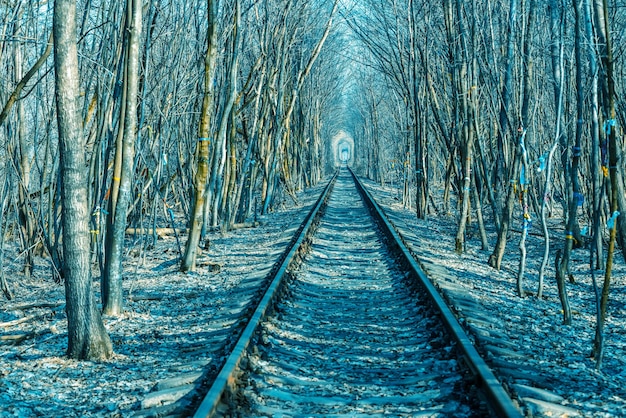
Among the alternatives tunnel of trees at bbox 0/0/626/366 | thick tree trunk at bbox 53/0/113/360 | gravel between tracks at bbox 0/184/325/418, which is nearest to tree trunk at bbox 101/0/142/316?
tunnel of trees at bbox 0/0/626/366

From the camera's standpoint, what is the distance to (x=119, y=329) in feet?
22.7

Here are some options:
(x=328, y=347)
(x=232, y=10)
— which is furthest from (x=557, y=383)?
(x=232, y=10)

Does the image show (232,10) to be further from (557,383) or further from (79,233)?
(557,383)

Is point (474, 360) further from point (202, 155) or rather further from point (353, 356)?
point (202, 155)

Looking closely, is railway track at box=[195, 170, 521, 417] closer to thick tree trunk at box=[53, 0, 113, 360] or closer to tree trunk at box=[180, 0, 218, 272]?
thick tree trunk at box=[53, 0, 113, 360]

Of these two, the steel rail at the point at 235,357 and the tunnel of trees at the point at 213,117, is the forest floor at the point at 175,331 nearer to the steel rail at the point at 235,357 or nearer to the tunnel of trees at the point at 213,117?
the tunnel of trees at the point at 213,117

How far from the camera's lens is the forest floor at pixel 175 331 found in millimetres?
4730

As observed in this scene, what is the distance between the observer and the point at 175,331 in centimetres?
682

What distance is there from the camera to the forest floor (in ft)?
15.5

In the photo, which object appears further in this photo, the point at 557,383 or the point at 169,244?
the point at 169,244

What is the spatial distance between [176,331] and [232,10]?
837cm

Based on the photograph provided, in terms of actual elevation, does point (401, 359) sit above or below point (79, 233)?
below

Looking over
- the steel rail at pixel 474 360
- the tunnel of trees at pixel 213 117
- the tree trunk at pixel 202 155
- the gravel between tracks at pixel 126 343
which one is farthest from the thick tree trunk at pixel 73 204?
the tree trunk at pixel 202 155

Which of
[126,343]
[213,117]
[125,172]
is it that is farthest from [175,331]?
[213,117]
